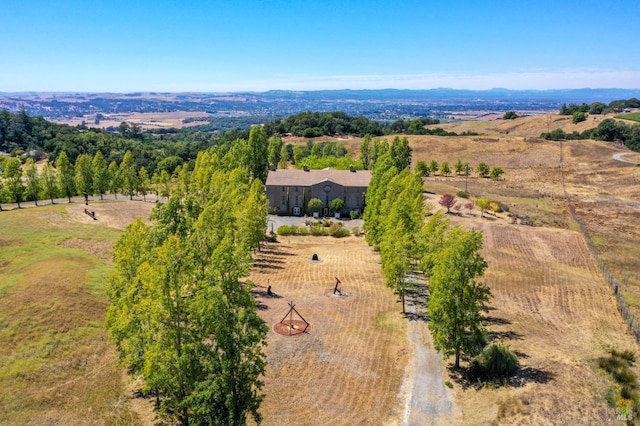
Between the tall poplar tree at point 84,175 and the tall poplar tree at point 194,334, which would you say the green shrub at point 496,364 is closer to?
the tall poplar tree at point 194,334

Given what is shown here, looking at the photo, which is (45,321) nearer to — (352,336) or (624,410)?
(352,336)

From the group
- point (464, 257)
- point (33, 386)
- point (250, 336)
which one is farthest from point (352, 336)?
point (33, 386)

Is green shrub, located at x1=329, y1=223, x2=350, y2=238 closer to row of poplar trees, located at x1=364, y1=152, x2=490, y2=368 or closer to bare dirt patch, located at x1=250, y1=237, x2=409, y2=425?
bare dirt patch, located at x1=250, y1=237, x2=409, y2=425

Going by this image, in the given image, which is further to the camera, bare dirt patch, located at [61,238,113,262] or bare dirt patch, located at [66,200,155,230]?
bare dirt patch, located at [66,200,155,230]

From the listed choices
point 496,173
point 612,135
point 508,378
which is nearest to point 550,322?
point 508,378

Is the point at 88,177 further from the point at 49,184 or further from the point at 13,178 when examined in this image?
the point at 13,178

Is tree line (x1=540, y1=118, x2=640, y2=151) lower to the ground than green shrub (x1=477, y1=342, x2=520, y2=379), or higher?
higher

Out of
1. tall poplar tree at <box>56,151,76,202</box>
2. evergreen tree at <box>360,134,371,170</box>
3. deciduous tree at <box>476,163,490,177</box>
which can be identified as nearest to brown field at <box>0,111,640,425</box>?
tall poplar tree at <box>56,151,76,202</box>
